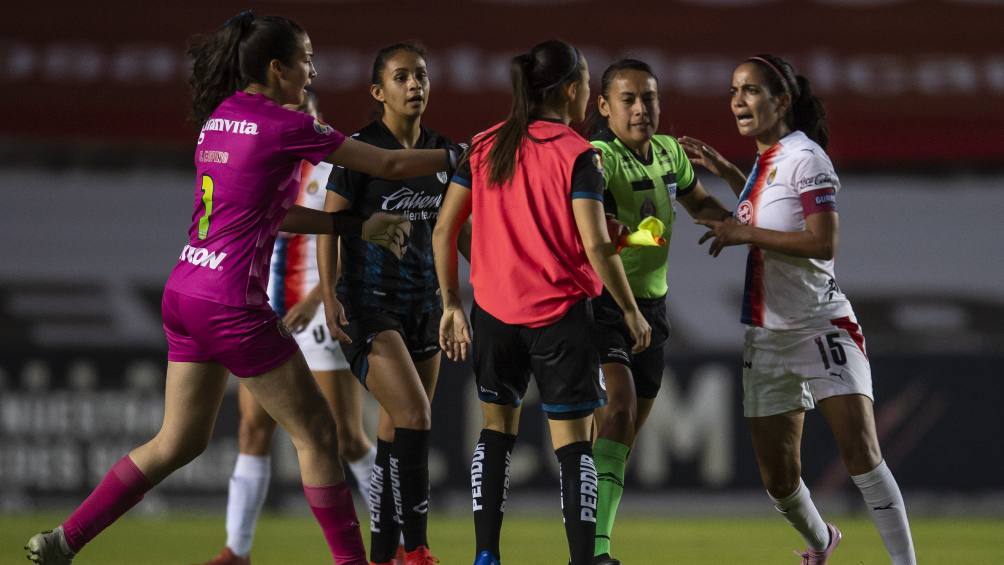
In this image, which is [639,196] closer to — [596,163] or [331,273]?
[596,163]

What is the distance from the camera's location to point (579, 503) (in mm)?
4688

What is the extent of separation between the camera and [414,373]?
17.8 feet

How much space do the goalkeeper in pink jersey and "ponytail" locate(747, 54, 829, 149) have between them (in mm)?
1529

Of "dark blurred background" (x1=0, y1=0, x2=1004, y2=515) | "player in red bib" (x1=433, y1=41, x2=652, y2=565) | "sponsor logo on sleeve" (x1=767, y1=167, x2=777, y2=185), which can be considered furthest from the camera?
"dark blurred background" (x1=0, y1=0, x2=1004, y2=515)

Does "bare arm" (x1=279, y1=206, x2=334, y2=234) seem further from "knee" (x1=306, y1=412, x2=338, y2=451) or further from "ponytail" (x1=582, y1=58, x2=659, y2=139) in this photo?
"ponytail" (x1=582, y1=58, x2=659, y2=139)

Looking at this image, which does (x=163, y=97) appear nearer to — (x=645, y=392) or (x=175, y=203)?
(x=175, y=203)

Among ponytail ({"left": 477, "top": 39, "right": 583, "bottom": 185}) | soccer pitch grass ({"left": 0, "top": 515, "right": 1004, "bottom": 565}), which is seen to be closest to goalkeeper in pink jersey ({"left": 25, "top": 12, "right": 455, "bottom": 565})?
ponytail ({"left": 477, "top": 39, "right": 583, "bottom": 185})

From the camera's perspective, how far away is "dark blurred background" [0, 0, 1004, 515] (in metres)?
9.89

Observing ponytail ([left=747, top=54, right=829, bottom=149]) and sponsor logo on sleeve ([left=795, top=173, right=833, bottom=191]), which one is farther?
ponytail ([left=747, top=54, right=829, bottom=149])

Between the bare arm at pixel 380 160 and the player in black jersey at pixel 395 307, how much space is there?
72 centimetres

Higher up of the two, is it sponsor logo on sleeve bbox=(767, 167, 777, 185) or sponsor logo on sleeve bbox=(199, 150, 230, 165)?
sponsor logo on sleeve bbox=(199, 150, 230, 165)

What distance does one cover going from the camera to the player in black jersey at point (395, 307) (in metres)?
5.37

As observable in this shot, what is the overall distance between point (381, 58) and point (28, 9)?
20.1ft

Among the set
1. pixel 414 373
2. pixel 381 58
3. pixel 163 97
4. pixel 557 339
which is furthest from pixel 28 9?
pixel 557 339
